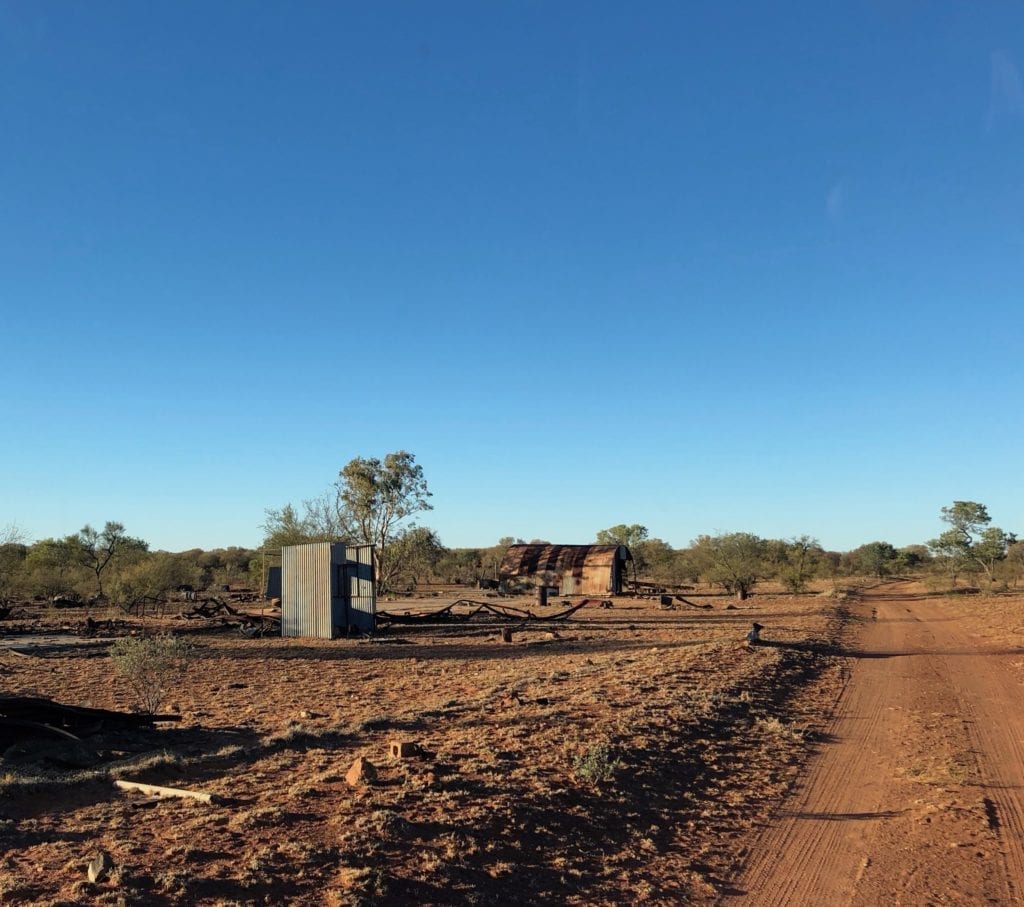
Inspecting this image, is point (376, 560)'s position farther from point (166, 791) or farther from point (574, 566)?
point (166, 791)

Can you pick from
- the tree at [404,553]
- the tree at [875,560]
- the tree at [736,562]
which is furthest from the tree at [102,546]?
the tree at [875,560]

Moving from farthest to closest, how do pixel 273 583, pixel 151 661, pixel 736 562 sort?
1. pixel 736 562
2. pixel 273 583
3. pixel 151 661

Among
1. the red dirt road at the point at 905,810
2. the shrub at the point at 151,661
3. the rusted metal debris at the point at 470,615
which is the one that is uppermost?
the shrub at the point at 151,661

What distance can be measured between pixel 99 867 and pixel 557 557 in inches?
2104

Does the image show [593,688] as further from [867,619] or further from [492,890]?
[867,619]

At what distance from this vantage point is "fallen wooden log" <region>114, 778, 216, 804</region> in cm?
649

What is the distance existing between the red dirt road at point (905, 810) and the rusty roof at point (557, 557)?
41.2m

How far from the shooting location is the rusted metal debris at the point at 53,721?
9.00 m

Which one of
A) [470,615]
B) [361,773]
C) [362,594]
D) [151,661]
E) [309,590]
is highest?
[309,590]

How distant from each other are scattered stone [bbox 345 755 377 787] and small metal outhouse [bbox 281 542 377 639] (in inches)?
728

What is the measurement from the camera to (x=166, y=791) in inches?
266

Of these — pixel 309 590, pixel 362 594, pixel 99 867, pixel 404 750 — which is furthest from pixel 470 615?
pixel 99 867

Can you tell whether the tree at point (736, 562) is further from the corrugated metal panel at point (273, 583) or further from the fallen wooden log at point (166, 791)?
the fallen wooden log at point (166, 791)

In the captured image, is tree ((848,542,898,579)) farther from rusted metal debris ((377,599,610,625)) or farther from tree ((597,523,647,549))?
rusted metal debris ((377,599,610,625))
